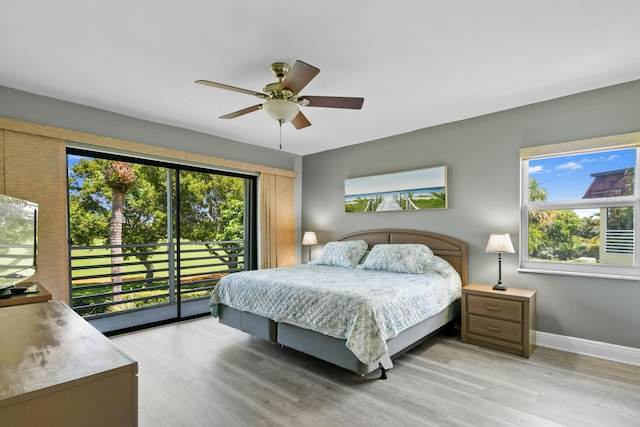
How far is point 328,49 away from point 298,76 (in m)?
0.37

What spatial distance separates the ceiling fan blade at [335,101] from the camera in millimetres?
2515

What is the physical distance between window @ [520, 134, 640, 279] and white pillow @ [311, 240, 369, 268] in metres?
1.89

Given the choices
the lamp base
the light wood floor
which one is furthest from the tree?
the lamp base

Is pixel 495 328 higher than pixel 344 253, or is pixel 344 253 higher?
pixel 344 253

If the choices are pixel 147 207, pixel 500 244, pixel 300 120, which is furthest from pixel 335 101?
pixel 147 207

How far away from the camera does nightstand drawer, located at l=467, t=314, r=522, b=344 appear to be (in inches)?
122

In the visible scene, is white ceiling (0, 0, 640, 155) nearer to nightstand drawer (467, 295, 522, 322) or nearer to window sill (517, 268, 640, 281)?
window sill (517, 268, 640, 281)

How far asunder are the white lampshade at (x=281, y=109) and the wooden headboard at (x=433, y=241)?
241cm

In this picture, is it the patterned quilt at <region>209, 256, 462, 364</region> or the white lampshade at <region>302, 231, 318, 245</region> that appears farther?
the white lampshade at <region>302, 231, 318, 245</region>

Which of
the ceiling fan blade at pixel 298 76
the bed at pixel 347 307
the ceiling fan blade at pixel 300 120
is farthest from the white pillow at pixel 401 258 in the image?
the ceiling fan blade at pixel 298 76

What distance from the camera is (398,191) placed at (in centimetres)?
452

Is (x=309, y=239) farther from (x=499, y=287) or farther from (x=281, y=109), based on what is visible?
(x=281, y=109)

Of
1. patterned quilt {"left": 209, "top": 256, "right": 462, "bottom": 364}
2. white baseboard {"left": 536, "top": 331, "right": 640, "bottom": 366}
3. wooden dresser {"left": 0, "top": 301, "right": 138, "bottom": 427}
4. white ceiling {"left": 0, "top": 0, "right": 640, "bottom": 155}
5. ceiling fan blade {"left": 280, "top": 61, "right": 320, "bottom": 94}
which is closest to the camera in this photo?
wooden dresser {"left": 0, "top": 301, "right": 138, "bottom": 427}

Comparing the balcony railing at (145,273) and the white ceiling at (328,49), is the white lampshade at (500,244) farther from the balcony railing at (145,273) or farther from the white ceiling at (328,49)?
the balcony railing at (145,273)
